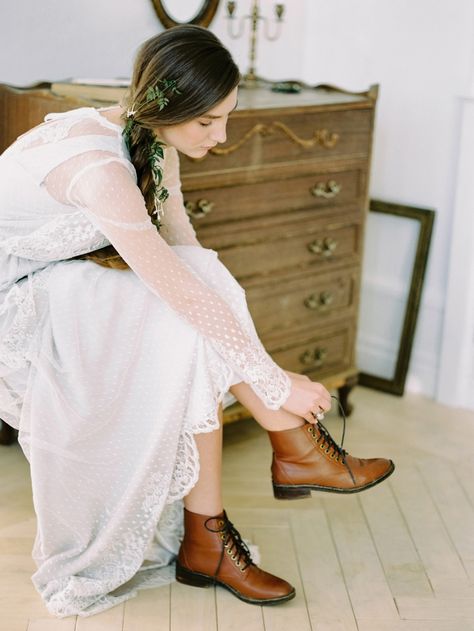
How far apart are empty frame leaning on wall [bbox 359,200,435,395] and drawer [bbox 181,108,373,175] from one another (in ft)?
1.53

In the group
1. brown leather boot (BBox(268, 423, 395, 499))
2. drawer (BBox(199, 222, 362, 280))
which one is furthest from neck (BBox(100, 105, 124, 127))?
brown leather boot (BBox(268, 423, 395, 499))

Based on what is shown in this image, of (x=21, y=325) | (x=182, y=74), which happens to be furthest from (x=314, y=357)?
(x=182, y=74)

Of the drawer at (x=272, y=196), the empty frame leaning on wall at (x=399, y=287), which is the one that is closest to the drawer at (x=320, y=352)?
the empty frame leaning on wall at (x=399, y=287)

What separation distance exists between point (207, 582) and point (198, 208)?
988 mm

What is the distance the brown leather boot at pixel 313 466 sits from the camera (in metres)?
2.09

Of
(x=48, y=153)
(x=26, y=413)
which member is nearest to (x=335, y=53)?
(x=48, y=153)

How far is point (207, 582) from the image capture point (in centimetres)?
218

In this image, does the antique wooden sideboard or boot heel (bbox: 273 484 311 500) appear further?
the antique wooden sideboard

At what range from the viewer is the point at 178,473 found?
2057mm

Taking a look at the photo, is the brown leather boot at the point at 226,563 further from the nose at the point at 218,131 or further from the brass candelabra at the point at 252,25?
the brass candelabra at the point at 252,25

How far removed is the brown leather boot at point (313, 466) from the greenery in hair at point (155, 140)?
0.58 metres

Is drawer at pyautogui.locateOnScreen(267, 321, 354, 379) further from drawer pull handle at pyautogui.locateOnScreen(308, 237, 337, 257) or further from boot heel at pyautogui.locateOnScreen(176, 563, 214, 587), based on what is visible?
boot heel at pyautogui.locateOnScreen(176, 563, 214, 587)

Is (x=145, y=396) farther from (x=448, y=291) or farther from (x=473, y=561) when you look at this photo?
(x=448, y=291)

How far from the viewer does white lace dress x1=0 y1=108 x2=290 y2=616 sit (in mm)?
1946
